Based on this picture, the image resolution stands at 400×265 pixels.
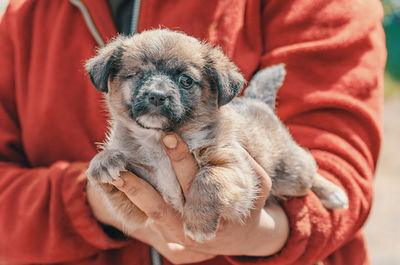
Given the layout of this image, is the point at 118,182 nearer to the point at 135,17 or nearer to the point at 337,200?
the point at 135,17

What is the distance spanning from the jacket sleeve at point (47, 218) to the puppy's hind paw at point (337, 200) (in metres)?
1.24

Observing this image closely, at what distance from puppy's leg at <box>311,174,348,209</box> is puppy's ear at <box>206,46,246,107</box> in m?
0.82

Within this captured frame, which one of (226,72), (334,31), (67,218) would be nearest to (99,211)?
(67,218)

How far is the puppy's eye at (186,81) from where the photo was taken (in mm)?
2248

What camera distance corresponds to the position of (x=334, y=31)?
2820mm

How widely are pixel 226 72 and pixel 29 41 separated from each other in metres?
1.41

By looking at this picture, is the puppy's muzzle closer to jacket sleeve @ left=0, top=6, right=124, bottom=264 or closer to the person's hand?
the person's hand

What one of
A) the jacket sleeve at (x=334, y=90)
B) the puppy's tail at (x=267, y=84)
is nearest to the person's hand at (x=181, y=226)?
the jacket sleeve at (x=334, y=90)

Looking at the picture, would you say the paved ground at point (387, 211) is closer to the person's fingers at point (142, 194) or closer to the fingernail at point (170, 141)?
the person's fingers at point (142, 194)

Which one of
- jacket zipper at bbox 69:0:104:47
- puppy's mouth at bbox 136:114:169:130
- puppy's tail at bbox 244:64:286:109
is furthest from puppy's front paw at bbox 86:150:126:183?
puppy's tail at bbox 244:64:286:109

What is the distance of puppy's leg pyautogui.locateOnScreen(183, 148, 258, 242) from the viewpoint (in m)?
2.21

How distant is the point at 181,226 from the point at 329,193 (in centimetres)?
92

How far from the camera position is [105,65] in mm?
2283

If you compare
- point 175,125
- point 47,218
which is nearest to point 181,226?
point 175,125
